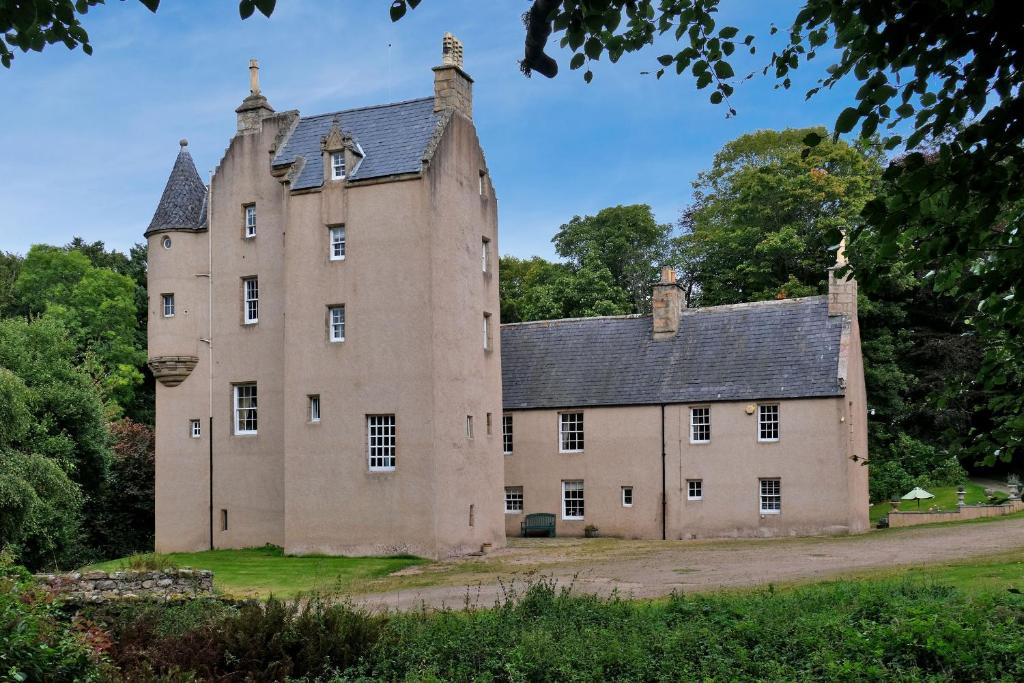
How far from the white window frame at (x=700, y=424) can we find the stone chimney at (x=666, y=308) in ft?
12.3

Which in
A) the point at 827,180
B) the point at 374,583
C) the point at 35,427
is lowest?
the point at 374,583

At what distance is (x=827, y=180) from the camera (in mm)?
52781

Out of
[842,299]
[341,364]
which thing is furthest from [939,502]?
[341,364]

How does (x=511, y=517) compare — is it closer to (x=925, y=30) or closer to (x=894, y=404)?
(x=894, y=404)

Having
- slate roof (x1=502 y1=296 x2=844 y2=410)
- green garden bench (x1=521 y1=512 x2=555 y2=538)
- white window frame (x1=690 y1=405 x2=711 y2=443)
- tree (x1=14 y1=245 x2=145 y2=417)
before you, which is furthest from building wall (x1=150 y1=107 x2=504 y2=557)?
tree (x1=14 y1=245 x2=145 y2=417)

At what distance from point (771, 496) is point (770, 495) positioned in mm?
52

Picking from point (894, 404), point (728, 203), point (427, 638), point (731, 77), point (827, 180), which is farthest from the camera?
point (728, 203)

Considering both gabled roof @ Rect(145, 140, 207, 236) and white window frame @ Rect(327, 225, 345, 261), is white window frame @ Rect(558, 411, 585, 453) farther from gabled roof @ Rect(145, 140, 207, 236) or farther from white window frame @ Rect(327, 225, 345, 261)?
gabled roof @ Rect(145, 140, 207, 236)

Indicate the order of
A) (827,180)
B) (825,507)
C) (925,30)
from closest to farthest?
(925,30) → (825,507) → (827,180)

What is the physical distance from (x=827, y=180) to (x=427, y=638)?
44046mm

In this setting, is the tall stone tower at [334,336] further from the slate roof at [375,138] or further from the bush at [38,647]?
the bush at [38,647]

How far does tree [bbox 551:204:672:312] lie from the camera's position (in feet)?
202

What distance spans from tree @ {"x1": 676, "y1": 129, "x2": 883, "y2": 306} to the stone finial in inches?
826

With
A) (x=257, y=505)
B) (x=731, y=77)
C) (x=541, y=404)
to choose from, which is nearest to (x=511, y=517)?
(x=541, y=404)
